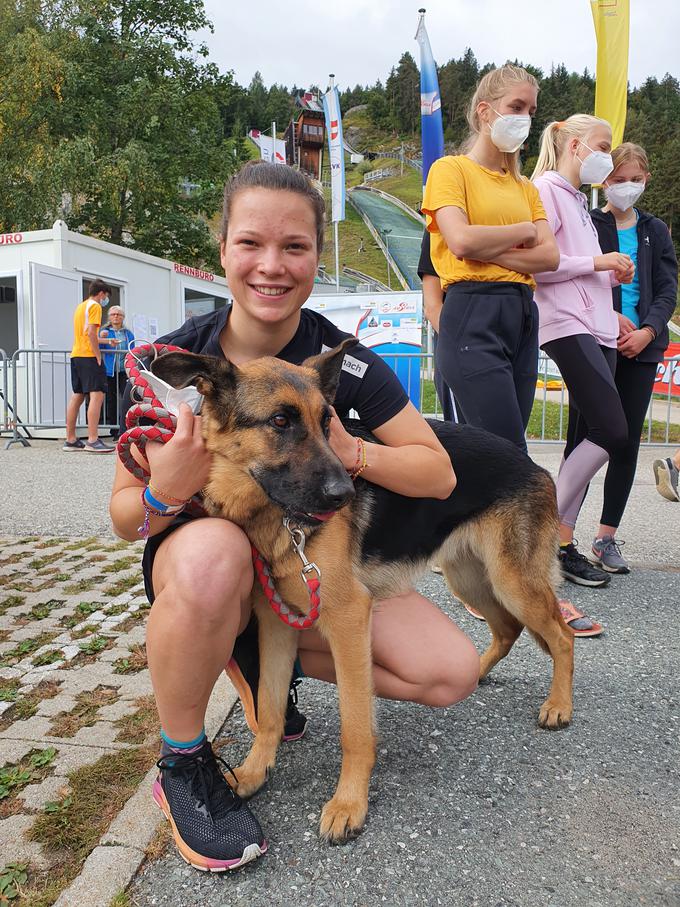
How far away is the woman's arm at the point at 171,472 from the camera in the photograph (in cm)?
199

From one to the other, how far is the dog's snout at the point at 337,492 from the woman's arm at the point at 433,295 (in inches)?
89.4

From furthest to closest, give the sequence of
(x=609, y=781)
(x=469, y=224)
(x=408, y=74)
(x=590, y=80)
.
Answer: (x=408, y=74), (x=590, y=80), (x=469, y=224), (x=609, y=781)

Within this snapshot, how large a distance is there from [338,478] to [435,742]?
124cm

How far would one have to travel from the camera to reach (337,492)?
1.92m

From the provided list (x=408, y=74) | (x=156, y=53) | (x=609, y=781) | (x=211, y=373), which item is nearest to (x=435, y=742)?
(x=609, y=781)

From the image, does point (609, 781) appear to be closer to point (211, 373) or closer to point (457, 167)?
point (211, 373)

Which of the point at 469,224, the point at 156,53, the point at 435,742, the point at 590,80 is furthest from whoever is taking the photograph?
the point at 590,80

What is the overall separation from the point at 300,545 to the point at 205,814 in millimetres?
795

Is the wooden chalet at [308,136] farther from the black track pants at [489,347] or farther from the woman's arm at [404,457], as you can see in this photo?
the woman's arm at [404,457]

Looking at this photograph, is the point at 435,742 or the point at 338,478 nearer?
the point at 338,478

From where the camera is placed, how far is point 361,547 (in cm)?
241

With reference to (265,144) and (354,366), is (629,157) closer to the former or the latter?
(354,366)

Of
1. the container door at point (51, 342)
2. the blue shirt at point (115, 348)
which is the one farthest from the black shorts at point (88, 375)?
the container door at point (51, 342)

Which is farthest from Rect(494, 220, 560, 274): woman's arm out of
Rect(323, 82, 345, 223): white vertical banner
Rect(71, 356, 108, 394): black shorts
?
Rect(323, 82, 345, 223): white vertical banner
